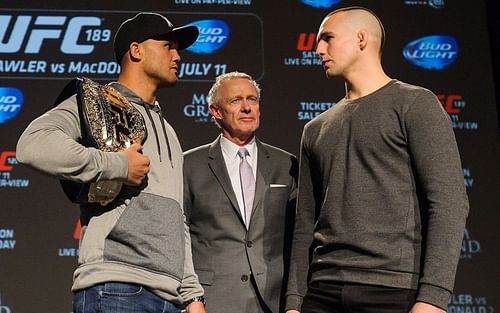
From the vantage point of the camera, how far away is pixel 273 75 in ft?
15.1

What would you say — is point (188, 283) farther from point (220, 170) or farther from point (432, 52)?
point (432, 52)

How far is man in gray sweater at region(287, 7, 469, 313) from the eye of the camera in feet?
7.32

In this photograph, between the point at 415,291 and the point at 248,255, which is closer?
the point at 415,291

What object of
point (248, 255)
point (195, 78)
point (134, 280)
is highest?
point (195, 78)

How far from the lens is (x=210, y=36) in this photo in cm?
459

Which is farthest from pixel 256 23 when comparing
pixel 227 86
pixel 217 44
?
pixel 227 86

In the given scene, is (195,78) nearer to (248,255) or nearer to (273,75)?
(273,75)

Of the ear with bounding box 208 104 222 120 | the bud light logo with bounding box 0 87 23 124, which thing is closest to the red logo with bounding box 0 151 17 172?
the bud light logo with bounding box 0 87 23 124

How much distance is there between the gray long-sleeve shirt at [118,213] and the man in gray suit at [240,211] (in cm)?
64

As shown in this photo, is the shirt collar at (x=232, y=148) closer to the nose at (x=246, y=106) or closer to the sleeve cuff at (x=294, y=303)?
the nose at (x=246, y=106)

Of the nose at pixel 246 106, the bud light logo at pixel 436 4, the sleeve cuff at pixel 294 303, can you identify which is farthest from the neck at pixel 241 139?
the bud light logo at pixel 436 4

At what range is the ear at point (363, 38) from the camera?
102 inches

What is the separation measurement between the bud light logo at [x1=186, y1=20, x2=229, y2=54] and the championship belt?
7.29 ft

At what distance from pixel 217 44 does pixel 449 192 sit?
8.48 ft
